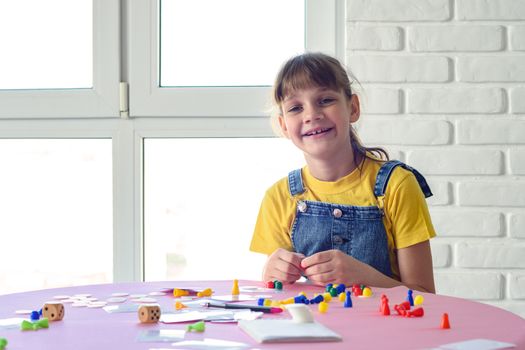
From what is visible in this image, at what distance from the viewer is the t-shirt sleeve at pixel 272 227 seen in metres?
1.94

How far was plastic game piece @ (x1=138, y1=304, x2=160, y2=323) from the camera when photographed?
3.61ft

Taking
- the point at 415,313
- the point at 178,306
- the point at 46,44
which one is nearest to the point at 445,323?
the point at 415,313

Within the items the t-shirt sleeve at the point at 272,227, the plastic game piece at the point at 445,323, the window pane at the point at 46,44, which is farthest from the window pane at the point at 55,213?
the plastic game piece at the point at 445,323

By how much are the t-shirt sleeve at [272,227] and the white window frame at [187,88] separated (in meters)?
0.48

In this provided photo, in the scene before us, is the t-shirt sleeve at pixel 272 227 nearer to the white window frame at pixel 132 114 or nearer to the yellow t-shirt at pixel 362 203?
the yellow t-shirt at pixel 362 203

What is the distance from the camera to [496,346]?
927 millimetres

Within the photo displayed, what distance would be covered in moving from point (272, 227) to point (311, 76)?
39cm

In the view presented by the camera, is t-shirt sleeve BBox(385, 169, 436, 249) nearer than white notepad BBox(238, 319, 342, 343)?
No

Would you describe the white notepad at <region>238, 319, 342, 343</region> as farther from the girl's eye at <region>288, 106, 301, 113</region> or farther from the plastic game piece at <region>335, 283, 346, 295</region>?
the girl's eye at <region>288, 106, 301, 113</region>

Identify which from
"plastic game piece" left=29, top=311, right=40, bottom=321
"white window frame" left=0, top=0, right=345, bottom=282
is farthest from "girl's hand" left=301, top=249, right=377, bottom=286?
"white window frame" left=0, top=0, right=345, bottom=282

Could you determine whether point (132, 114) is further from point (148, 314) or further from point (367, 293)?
point (148, 314)

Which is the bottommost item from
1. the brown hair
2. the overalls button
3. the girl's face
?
the overalls button

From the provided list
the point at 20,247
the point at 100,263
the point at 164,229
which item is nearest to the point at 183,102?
the point at 164,229

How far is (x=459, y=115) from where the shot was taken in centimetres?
221
